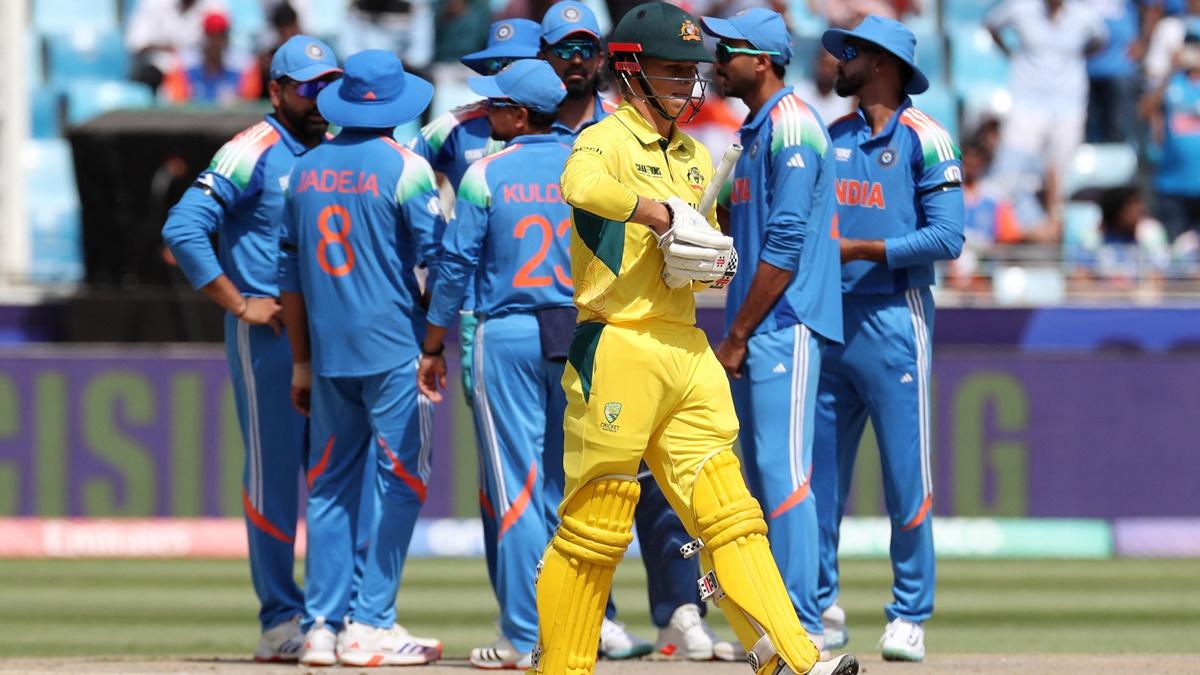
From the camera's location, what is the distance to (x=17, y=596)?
10.5 m

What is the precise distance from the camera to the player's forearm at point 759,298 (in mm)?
6820

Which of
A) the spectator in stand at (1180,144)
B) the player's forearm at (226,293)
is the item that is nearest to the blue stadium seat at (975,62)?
the spectator in stand at (1180,144)

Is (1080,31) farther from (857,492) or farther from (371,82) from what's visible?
(371,82)

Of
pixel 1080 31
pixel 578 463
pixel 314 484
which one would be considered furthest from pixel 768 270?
pixel 1080 31

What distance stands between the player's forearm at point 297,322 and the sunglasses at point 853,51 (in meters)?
2.32

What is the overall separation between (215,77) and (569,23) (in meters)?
7.73

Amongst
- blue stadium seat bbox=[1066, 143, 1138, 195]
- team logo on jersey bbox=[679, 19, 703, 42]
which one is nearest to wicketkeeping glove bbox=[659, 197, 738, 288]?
team logo on jersey bbox=[679, 19, 703, 42]

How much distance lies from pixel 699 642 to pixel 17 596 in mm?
4723

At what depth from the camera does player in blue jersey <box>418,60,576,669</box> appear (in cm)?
712

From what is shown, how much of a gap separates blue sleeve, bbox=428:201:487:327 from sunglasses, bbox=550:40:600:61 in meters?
0.89

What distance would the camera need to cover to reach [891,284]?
7469mm

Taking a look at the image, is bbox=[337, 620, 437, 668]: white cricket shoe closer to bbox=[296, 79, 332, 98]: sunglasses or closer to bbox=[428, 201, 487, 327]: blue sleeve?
bbox=[428, 201, 487, 327]: blue sleeve

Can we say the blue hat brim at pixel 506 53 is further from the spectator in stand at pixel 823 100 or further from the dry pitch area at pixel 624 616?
the spectator in stand at pixel 823 100

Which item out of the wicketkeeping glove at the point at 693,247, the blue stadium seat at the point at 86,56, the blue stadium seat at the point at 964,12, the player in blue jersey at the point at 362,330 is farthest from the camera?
the blue stadium seat at the point at 964,12
